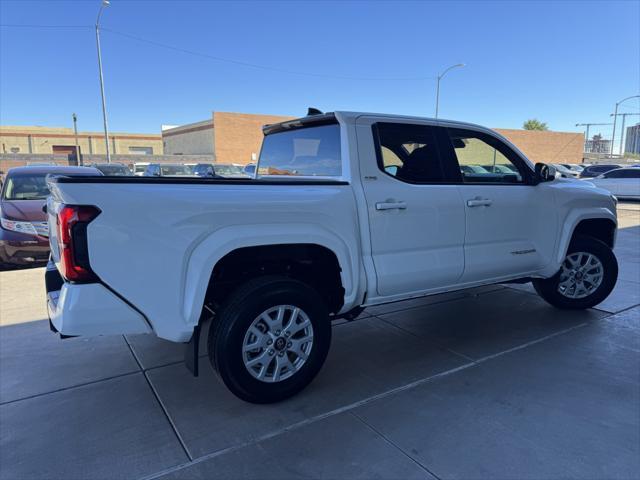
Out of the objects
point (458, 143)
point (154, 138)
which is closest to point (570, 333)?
point (458, 143)

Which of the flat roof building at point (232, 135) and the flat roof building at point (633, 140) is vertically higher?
the flat roof building at point (633, 140)

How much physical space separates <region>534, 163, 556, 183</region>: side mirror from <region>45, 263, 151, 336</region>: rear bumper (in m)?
3.87

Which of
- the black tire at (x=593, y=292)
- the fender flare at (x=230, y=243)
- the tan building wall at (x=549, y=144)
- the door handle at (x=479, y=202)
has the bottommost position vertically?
the black tire at (x=593, y=292)

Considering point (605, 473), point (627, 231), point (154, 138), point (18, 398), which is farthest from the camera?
point (154, 138)

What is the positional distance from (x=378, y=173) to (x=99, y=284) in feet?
6.85

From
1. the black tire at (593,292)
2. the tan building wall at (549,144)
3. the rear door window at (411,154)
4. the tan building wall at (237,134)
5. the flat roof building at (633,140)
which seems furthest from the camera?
the flat roof building at (633,140)

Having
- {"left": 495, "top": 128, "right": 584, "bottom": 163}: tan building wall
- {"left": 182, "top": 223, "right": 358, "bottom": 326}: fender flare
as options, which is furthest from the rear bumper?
{"left": 495, "top": 128, "right": 584, "bottom": 163}: tan building wall

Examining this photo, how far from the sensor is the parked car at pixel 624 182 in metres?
19.5

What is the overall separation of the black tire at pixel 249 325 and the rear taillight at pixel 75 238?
88 centimetres

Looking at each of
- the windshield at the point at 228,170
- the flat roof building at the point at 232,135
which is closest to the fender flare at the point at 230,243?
the windshield at the point at 228,170

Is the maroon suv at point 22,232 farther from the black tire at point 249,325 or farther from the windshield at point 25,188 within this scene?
the black tire at point 249,325

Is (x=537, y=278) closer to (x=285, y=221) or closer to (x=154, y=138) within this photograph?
(x=285, y=221)

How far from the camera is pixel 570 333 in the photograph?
4.49 meters

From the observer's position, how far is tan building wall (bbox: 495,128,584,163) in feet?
178
